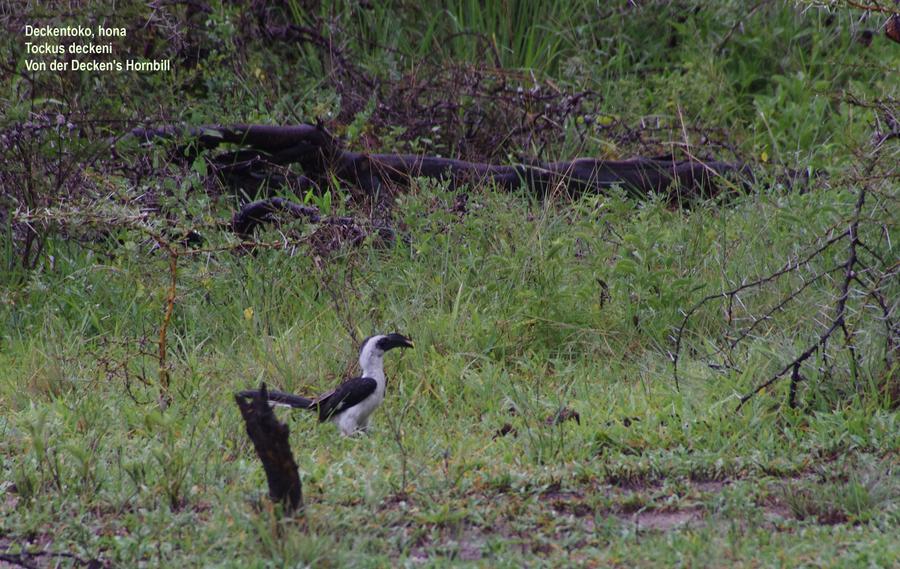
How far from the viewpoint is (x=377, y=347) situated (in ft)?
15.2

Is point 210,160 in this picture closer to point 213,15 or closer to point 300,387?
point 213,15

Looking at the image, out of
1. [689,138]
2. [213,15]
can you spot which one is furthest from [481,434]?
[213,15]

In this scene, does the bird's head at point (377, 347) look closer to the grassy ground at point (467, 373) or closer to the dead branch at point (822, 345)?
the grassy ground at point (467, 373)

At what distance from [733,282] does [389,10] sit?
4189 mm

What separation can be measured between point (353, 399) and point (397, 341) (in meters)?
0.41

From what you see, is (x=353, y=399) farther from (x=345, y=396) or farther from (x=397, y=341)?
(x=397, y=341)

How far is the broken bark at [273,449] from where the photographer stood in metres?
3.19

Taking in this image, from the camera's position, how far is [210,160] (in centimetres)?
679

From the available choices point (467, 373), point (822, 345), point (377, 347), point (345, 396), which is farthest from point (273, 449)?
point (822, 345)

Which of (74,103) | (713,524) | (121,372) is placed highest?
(74,103)

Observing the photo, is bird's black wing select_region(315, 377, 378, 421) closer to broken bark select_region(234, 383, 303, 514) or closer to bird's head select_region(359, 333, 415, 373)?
bird's head select_region(359, 333, 415, 373)

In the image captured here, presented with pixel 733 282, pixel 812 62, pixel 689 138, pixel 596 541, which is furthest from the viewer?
pixel 812 62

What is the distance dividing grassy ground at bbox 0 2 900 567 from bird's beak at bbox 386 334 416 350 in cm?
19

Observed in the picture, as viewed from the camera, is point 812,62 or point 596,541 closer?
point 596,541
